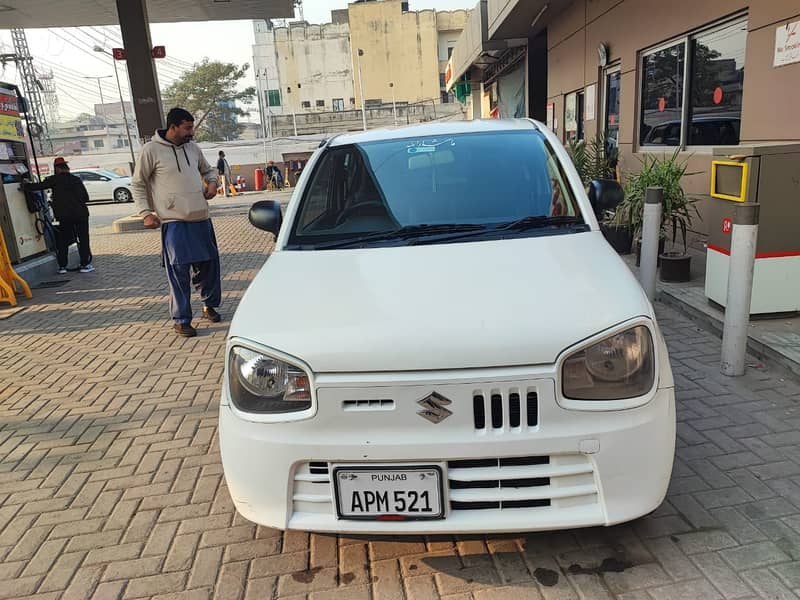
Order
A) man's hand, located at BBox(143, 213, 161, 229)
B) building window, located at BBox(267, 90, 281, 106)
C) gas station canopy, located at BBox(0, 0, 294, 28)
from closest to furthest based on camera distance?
man's hand, located at BBox(143, 213, 161, 229), gas station canopy, located at BBox(0, 0, 294, 28), building window, located at BBox(267, 90, 281, 106)

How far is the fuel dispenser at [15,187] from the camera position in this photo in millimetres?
8766

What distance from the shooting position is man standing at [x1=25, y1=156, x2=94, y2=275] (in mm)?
9430

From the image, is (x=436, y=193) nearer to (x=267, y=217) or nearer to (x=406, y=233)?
(x=406, y=233)

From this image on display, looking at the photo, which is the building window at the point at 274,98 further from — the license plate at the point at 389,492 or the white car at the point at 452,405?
the license plate at the point at 389,492

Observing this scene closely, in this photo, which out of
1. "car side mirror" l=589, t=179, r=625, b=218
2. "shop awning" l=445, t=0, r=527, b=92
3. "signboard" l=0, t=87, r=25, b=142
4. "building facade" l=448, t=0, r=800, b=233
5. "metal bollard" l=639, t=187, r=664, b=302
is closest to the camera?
"car side mirror" l=589, t=179, r=625, b=218

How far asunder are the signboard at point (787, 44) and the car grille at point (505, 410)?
218 inches

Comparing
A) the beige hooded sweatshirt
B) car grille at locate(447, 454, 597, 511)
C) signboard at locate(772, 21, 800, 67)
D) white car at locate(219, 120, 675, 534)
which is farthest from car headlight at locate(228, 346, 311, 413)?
signboard at locate(772, 21, 800, 67)

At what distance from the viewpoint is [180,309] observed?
19.4ft

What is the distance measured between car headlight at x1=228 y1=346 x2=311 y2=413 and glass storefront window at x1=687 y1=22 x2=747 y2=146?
22.1ft

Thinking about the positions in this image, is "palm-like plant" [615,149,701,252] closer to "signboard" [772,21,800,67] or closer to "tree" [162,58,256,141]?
"signboard" [772,21,800,67]

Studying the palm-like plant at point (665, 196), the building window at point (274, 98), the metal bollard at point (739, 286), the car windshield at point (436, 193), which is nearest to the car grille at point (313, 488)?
the car windshield at point (436, 193)

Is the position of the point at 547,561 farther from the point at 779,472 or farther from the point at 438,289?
the point at 779,472

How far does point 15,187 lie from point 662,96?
9.50 m

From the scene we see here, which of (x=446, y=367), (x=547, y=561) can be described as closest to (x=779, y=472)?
(x=547, y=561)
